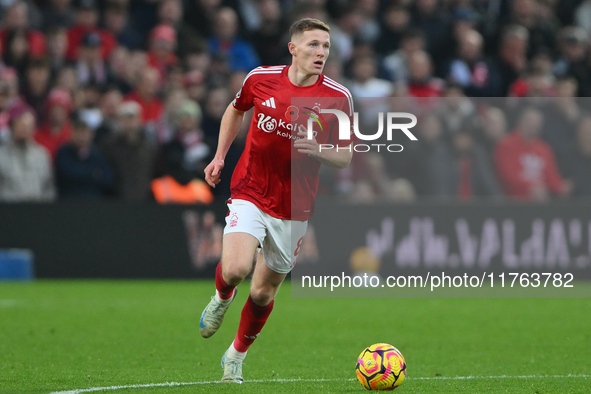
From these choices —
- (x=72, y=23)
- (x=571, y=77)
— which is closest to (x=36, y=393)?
(x=72, y=23)

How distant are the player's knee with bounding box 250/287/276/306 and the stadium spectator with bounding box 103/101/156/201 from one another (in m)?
7.59

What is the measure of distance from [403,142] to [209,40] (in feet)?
13.5

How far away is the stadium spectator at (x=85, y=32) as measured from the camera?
49.9 feet

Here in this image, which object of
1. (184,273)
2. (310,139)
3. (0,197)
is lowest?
(184,273)

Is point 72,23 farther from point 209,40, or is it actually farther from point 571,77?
point 571,77

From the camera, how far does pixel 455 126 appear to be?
1445 centimetres

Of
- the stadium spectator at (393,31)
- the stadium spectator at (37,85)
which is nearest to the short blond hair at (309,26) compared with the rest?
the stadium spectator at (37,85)

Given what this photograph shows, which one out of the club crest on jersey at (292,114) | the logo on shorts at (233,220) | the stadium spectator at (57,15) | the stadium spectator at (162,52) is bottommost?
the logo on shorts at (233,220)

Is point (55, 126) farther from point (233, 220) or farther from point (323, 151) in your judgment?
point (323, 151)

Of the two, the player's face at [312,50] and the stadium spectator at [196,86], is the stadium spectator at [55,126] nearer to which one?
the stadium spectator at [196,86]

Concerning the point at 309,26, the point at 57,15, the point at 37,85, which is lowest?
the point at 37,85

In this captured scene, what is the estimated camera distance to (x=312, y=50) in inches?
259

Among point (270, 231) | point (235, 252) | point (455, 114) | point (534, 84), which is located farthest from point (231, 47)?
point (235, 252)

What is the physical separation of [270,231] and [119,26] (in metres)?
9.90
